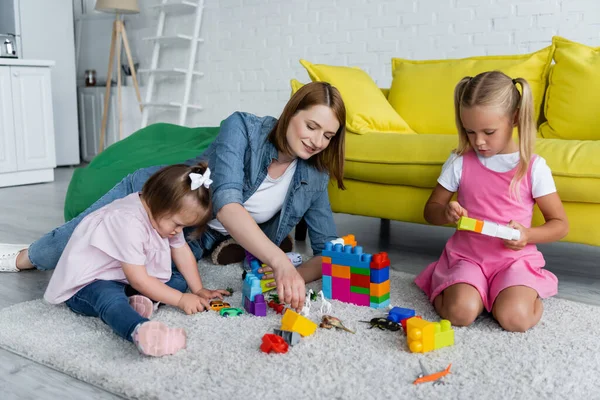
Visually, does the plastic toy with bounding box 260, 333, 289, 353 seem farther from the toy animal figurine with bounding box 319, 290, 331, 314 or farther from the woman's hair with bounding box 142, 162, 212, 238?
the woman's hair with bounding box 142, 162, 212, 238

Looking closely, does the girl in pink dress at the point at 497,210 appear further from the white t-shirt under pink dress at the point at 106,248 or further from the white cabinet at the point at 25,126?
the white cabinet at the point at 25,126

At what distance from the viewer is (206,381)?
111cm

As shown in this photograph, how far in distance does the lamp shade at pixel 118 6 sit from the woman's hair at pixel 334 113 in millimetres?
3290

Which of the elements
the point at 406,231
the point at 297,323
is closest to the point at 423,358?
the point at 297,323

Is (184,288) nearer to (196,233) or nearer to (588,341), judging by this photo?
(196,233)

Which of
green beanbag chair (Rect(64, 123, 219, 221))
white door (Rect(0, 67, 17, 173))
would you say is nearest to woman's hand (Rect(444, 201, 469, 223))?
green beanbag chair (Rect(64, 123, 219, 221))

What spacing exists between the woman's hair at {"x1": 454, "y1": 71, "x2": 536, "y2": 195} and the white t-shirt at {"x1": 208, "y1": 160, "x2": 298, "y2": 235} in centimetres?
56

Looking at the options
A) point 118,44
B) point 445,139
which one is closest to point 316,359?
point 445,139

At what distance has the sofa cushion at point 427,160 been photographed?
1.73 meters

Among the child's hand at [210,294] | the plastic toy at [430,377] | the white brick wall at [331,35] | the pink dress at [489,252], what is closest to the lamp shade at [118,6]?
the white brick wall at [331,35]

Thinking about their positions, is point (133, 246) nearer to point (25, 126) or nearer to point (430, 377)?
point (430, 377)

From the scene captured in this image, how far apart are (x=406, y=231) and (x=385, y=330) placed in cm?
133

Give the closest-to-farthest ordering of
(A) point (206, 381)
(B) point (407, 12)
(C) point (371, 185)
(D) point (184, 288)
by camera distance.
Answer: (A) point (206, 381), (D) point (184, 288), (C) point (371, 185), (B) point (407, 12)

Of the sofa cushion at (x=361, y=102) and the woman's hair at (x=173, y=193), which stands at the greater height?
the sofa cushion at (x=361, y=102)
